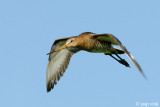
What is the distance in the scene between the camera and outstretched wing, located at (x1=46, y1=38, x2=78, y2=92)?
1455 cm

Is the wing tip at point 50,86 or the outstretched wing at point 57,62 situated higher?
the outstretched wing at point 57,62

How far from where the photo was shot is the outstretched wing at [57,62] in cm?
1455

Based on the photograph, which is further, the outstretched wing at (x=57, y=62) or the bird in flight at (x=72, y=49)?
the outstretched wing at (x=57, y=62)

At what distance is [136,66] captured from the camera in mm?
10383

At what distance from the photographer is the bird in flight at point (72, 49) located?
44.1ft

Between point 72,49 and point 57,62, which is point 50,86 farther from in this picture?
point 72,49

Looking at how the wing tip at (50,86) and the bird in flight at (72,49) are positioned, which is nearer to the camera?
the bird in flight at (72,49)

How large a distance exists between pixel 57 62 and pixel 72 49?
2.51 feet

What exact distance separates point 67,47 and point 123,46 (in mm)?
2743

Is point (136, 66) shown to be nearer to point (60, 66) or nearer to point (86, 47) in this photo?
point (86, 47)

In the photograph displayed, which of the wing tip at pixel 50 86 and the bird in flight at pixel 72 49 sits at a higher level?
the bird in flight at pixel 72 49

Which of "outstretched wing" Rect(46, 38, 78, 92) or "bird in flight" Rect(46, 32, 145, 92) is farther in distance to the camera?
"outstretched wing" Rect(46, 38, 78, 92)

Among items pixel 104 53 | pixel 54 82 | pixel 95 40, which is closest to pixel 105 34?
pixel 95 40

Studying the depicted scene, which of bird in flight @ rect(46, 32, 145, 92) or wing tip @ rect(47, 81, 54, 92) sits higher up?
bird in flight @ rect(46, 32, 145, 92)
